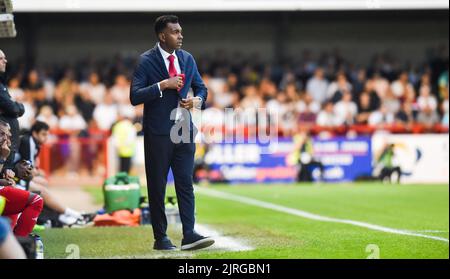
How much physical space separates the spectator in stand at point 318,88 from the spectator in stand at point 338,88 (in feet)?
0.57

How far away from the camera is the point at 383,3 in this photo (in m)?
29.2

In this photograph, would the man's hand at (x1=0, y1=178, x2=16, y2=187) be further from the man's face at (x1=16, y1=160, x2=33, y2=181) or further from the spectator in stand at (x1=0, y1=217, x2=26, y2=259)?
the spectator in stand at (x1=0, y1=217, x2=26, y2=259)

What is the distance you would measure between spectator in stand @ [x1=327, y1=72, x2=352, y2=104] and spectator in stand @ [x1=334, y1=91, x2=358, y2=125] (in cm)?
36

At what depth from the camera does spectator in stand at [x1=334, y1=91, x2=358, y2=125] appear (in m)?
30.0

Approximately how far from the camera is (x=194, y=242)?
10.4 m

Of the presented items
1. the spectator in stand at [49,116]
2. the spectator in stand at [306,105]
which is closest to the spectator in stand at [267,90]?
the spectator in stand at [306,105]

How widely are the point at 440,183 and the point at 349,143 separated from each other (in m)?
2.84

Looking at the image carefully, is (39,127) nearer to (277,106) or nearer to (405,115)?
(277,106)

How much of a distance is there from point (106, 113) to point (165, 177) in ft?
60.8

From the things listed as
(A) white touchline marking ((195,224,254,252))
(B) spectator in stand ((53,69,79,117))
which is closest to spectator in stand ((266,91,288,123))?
(B) spectator in stand ((53,69,79,117))

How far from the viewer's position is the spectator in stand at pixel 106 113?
28595 millimetres
